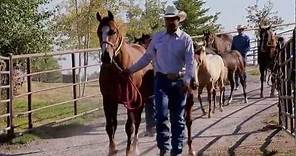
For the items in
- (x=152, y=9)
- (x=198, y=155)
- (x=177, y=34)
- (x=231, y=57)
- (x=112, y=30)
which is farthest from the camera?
(x=152, y=9)

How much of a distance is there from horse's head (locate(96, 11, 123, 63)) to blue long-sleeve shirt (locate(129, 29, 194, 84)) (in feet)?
2.20

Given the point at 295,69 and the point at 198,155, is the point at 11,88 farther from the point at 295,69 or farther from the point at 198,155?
the point at 295,69

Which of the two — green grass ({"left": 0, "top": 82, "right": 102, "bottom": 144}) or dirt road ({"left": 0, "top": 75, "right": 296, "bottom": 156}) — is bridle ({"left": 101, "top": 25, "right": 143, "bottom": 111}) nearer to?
dirt road ({"left": 0, "top": 75, "right": 296, "bottom": 156})

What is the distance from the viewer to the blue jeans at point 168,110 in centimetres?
748

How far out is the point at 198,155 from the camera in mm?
8789

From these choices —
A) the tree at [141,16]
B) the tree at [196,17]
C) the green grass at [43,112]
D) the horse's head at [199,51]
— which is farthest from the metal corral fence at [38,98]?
the tree at [196,17]

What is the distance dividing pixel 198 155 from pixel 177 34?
209cm

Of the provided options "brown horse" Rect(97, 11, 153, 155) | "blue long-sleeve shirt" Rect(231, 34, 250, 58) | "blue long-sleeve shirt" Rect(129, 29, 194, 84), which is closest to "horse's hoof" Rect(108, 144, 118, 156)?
"brown horse" Rect(97, 11, 153, 155)

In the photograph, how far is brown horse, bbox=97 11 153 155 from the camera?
8116mm

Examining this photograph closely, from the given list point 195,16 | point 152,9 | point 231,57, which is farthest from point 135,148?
point 195,16

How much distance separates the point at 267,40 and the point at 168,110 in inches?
379

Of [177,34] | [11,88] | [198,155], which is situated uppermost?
[177,34]

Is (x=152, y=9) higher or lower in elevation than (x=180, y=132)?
higher

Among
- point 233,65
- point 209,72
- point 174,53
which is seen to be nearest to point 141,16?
point 233,65
